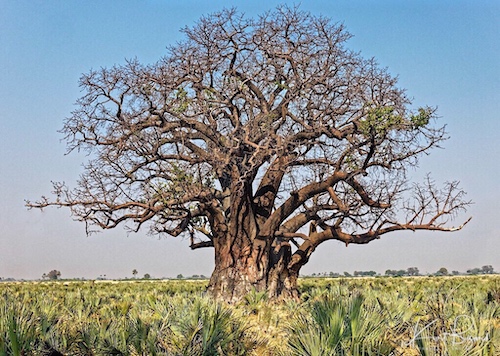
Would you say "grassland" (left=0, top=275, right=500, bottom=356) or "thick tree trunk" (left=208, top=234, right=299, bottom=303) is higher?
"thick tree trunk" (left=208, top=234, right=299, bottom=303)

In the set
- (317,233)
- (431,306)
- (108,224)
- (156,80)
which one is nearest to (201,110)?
(156,80)

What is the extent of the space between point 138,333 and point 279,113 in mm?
12842

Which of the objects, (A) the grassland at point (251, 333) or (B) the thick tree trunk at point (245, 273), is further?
(B) the thick tree trunk at point (245, 273)

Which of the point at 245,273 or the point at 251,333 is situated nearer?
the point at 251,333

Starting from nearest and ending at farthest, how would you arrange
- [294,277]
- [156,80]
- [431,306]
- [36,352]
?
[36,352], [431,306], [156,80], [294,277]

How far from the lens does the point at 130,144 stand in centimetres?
1908

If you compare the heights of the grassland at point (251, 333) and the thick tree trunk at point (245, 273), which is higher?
the thick tree trunk at point (245, 273)

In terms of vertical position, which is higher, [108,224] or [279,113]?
[279,113]

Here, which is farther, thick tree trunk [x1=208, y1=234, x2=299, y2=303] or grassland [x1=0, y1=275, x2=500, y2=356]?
thick tree trunk [x1=208, y1=234, x2=299, y2=303]

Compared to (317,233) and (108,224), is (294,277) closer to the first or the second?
(317,233)

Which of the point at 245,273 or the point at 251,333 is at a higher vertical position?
the point at 245,273

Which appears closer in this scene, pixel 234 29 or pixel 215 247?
pixel 234 29

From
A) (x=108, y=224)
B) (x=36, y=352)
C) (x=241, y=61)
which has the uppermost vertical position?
(x=241, y=61)

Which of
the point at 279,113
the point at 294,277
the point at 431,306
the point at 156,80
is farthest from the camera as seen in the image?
the point at 294,277
